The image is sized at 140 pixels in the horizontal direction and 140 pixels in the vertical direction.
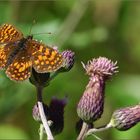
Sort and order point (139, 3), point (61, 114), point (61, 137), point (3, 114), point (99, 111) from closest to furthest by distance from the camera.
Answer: point (99, 111) < point (61, 114) < point (3, 114) < point (61, 137) < point (139, 3)

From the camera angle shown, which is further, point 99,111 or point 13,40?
point 13,40

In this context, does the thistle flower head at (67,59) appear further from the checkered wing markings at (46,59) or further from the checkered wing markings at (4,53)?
the checkered wing markings at (4,53)

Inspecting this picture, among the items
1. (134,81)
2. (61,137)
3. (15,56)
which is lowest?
(61,137)

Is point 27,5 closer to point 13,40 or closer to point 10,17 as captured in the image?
point 10,17

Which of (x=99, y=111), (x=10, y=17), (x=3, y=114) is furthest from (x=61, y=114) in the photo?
(x=10, y=17)

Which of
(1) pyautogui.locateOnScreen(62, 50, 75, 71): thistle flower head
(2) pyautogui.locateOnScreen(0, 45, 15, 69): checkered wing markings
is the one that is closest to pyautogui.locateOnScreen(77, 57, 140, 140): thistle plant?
(1) pyautogui.locateOnScreen(62, 50, 75, 71): thistle flower head

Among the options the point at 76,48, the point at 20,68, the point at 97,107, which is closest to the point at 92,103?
the point at 97,107

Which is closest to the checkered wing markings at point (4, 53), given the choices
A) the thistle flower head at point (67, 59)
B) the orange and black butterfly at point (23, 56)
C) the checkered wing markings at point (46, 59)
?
the orange and black butterfly at point (23, 56)

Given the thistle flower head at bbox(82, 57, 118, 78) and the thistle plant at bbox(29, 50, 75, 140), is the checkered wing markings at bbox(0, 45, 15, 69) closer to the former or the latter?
the thistle plant at bbox(29, 50, 75, 140)
